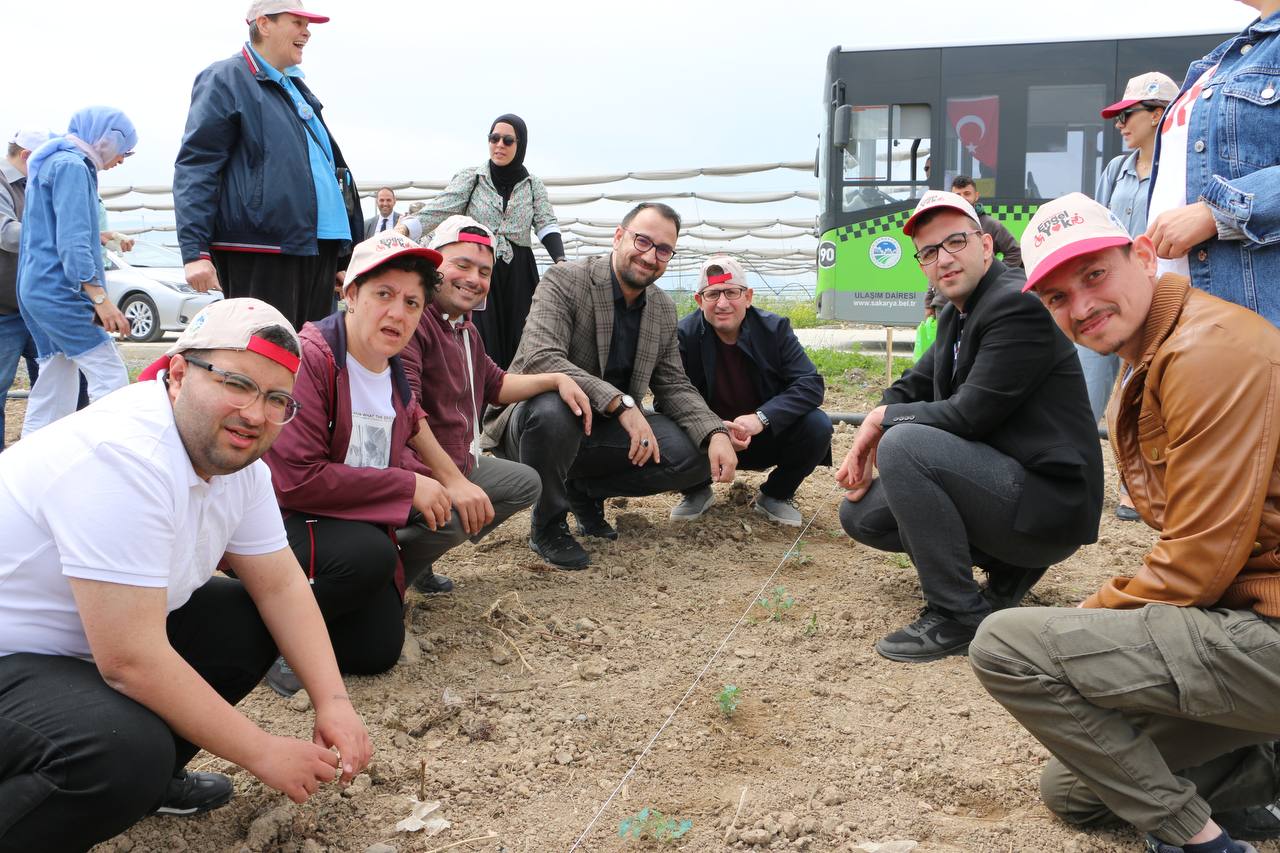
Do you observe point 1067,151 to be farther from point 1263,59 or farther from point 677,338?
point 1263,59

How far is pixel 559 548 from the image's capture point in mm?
3973

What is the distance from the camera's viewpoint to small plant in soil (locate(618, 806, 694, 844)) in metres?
2.12

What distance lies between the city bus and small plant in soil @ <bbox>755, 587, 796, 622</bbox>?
7084 millimetres

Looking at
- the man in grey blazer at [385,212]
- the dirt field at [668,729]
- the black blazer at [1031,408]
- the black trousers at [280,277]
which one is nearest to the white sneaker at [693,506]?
the dirt field at [668,729]

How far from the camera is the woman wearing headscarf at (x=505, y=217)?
5.18m

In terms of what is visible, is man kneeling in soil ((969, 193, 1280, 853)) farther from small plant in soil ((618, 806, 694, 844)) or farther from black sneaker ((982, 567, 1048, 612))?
black sneaker ((982, 567, 1048, 612))

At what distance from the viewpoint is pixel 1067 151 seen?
9.67m

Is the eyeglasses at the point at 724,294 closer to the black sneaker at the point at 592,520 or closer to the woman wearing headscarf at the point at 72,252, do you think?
the black sneaker at the point at 592,520

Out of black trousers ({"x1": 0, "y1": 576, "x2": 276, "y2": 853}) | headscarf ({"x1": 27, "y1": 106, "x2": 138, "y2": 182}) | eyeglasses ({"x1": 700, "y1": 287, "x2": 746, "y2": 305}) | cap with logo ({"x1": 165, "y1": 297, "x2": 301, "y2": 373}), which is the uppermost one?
headscarf ({"x1": 27, "y1": 106, "x2": 138, "y2": 182})

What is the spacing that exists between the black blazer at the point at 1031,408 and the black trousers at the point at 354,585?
1.73 m

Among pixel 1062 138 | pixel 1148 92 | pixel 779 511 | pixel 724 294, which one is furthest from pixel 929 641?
pixel 1062 138

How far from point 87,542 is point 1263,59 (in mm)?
2561

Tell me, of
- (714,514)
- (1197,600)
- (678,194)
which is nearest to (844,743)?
(1197,600)

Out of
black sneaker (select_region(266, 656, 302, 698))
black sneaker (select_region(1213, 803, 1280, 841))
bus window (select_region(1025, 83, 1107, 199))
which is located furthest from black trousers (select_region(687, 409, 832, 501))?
bus window (select_region(1025, 83, 1107, 199))
